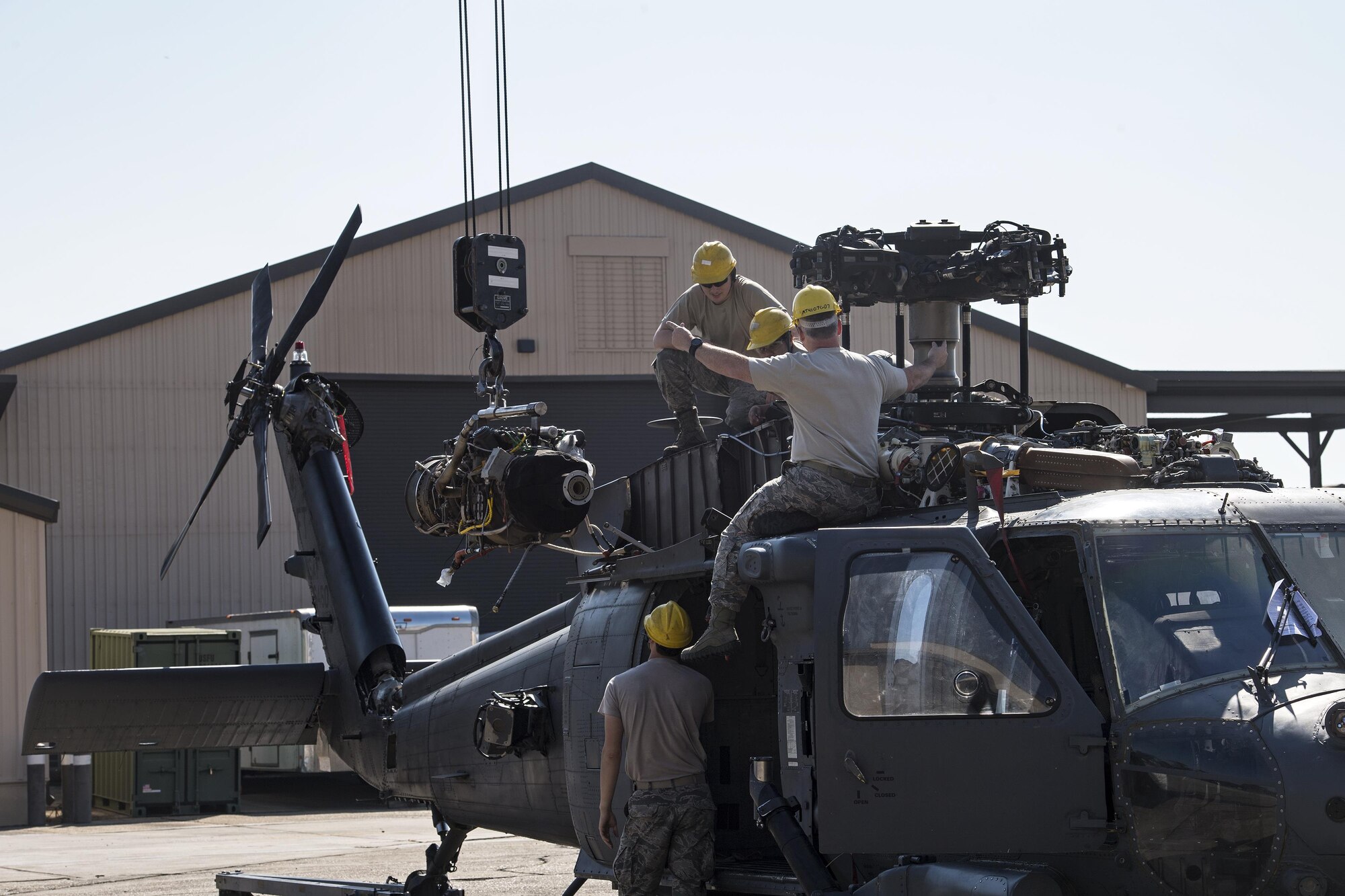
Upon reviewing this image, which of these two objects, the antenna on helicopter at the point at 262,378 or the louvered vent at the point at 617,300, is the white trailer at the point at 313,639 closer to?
the louvered vent at the point at 617,300

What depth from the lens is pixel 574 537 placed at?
8.58 m

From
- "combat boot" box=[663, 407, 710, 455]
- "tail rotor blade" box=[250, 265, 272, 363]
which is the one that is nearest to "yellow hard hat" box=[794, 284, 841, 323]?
"combat boot" box=[663, 407, 710, 455]

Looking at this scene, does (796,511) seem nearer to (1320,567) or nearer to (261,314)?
(1320,567)

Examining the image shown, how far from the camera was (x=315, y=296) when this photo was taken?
36.7 ft

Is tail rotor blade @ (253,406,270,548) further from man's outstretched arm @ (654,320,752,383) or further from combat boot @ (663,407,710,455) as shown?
man's outstretched arm @ (654,320,752,383)

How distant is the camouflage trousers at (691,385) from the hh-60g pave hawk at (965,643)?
46 centimetres

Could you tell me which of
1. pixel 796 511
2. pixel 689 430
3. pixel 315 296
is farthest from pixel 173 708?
pixel 796 511

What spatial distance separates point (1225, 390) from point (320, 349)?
578 inches

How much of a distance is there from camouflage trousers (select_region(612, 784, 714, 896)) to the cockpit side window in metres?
1.54

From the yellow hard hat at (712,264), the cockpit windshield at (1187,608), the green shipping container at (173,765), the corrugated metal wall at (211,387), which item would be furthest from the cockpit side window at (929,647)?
the corrugated metal wall at (211,387)

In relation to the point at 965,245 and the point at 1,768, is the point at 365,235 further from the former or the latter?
the point at 965,245

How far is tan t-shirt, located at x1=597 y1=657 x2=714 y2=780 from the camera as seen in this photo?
22.6 feet

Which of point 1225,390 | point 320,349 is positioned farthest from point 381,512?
point 1225,390

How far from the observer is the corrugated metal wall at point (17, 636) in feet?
64.3
